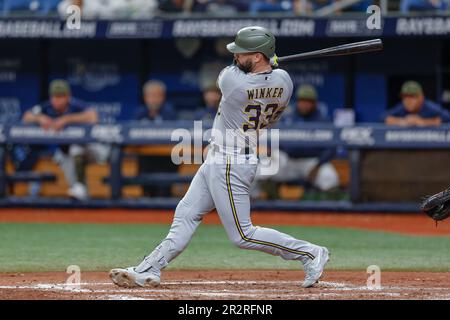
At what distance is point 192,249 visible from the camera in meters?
9.83

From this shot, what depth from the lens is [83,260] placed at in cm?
879

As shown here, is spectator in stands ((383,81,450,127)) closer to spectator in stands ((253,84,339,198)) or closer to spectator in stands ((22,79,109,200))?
spectator in stands ((253,84,339,198))

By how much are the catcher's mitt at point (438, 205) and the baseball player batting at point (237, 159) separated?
881mm

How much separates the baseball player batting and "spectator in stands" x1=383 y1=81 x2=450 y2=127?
21.3 ft

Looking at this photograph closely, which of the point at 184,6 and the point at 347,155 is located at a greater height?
the point at 184,6

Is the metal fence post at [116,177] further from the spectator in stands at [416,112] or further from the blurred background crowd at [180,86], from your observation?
the spectator in stands at [416,112]

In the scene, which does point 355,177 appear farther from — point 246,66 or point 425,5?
point 246,66

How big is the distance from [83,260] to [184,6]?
722cm

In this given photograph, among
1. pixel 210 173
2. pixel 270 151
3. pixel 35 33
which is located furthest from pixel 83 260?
pixel 35 33

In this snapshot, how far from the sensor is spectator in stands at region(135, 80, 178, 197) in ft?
45.1

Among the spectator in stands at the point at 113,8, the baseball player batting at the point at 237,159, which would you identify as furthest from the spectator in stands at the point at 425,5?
the baseball player batting at the point at 237,159
